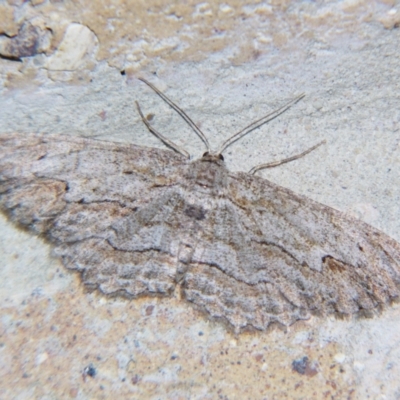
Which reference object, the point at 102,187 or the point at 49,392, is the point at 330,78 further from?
the point at 49,392

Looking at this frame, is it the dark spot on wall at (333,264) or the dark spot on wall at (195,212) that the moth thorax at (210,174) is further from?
the dark spot on wall at (333,264)

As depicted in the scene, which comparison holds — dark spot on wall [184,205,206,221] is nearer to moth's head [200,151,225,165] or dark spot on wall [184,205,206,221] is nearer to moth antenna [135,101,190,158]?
moth's head [200,151,225,165]

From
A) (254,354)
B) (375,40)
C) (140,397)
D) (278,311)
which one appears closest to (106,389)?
(140,397)

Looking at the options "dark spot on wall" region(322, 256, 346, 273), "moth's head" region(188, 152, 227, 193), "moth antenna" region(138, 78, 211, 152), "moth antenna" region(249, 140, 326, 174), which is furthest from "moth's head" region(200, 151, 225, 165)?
"dark spot on wall" region(322, 256, 346, 273)

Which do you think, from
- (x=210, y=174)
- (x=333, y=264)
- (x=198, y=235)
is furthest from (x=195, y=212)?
(x=333, y=264)

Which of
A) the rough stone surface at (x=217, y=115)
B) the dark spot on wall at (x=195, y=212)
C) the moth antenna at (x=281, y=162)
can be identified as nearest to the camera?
the rough stone surface at (x=217, y=115)

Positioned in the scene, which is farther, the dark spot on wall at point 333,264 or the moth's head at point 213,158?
the moth's head at point 213,158

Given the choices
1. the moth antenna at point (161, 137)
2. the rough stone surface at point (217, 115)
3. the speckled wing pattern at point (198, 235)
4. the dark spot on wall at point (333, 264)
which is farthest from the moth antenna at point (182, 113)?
the dark spot on wall at point (333, 264)

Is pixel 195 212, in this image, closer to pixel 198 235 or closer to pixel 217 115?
pixel 198 235

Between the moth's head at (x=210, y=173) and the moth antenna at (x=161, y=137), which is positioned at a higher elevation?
the moth antenna at (x=161, y=137)
